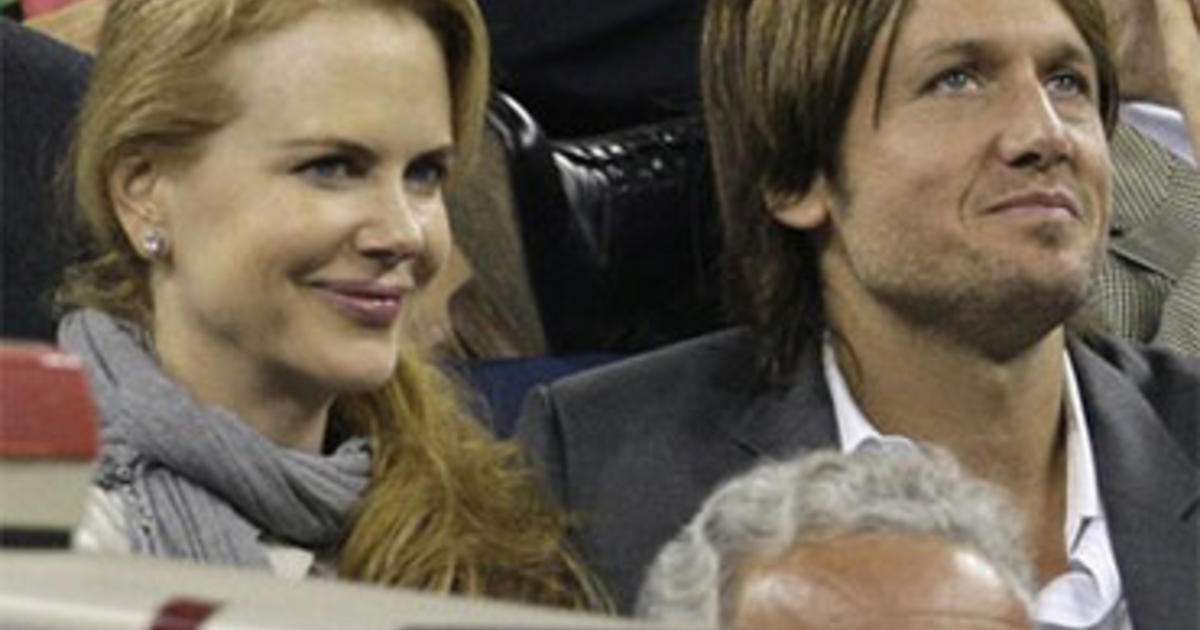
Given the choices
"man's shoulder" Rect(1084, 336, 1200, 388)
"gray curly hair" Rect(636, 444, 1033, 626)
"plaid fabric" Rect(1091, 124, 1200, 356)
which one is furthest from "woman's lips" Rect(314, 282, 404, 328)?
"plaid fabric" Rect(1091, 124, 1200, 356)

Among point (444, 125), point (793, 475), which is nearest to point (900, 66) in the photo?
point (444, 125)

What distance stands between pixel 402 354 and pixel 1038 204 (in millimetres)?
423

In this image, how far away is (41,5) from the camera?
251 cm

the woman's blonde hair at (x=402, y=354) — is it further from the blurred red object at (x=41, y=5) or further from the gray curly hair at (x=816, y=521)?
the blurred red object at (x=41, y=5)

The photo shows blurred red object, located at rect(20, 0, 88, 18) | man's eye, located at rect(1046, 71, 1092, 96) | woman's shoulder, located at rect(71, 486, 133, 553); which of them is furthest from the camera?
blurred red object, located at rect(20, 0, 88, 18)

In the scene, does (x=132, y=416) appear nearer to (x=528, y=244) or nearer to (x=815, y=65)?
(x=815, y=65)

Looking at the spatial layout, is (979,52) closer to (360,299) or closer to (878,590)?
(360,299)

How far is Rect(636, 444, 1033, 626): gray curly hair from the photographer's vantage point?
1043mm

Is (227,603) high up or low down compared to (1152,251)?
up

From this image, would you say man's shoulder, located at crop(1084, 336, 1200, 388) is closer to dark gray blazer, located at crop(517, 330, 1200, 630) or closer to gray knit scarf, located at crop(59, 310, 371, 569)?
dark gray blazer, located at crop(517, 330, 1200, 630)

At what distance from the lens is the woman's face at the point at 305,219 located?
164 centimetres

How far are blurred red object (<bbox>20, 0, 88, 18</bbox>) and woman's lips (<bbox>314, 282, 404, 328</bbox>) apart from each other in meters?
0.95

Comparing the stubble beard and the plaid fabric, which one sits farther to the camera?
the plaid fabric

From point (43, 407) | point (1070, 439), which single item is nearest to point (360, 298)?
point (1070, 439)
